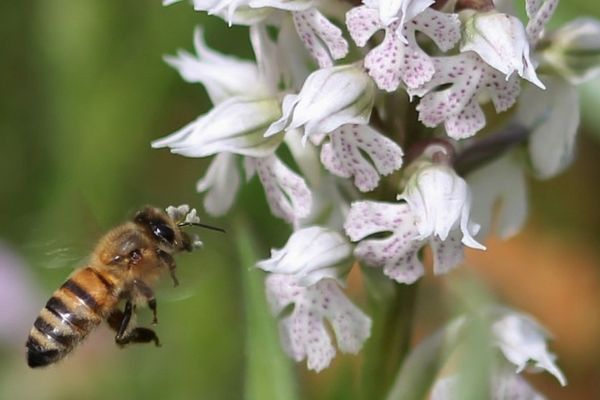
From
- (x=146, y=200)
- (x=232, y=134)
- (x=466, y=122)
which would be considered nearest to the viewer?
(x=466, y=122)

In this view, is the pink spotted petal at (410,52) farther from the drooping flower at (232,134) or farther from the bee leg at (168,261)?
the bee leg at (168,261)

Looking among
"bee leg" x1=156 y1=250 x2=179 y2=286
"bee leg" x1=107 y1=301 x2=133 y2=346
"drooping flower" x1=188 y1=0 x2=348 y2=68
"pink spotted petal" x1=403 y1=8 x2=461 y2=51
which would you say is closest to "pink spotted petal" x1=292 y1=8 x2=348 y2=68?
"drooping flower" x1=188 y1=0 x2=348 y2=68

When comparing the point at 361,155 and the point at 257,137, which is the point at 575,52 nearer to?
the point at 361,155

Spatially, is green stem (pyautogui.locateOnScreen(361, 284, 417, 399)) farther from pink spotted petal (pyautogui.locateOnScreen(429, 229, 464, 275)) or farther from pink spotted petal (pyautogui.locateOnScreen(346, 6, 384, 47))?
pink spotted petal (pyautogui.locateOnScreen(346, 6, 384, 47))

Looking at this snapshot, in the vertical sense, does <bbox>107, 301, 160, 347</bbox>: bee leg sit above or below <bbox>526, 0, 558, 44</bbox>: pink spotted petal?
below

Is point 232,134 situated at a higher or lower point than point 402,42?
Answer: lower

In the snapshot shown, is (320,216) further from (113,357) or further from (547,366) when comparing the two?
(113,357)

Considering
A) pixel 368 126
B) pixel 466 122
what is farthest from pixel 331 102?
pixel 466 122

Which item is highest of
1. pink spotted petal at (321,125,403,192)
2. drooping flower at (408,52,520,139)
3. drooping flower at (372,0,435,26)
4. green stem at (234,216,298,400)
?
drooping flower at (372,0,435,26)
